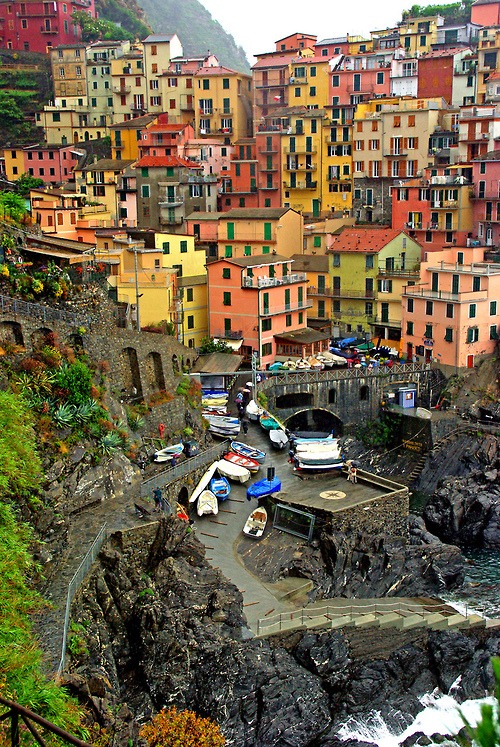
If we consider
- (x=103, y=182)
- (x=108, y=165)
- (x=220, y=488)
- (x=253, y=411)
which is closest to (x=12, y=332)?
(x=220, y=488)

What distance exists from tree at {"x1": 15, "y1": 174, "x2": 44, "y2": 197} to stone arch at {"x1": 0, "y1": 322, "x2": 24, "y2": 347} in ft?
140

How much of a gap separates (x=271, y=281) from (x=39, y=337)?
25673 millimetres

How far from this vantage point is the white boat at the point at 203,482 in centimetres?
4153

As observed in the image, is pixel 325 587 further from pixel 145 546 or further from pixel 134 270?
pixel 134 270

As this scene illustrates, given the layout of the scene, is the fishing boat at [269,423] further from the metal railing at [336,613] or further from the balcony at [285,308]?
the metal railing at [336,613]

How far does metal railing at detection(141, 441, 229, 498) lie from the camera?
38.6 m

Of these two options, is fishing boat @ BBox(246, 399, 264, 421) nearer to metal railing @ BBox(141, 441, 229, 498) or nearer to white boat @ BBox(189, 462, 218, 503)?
metal railing @ BBox(141, 441, 229, 498)

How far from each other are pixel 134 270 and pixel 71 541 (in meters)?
27.9

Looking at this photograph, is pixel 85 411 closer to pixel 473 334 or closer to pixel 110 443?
pixel 110 443

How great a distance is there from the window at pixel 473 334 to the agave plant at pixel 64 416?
3018 centimetres

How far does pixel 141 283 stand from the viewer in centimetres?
5641

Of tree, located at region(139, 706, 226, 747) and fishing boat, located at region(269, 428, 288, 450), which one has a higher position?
fishing boat, located at region(269, 428, 288, 450)

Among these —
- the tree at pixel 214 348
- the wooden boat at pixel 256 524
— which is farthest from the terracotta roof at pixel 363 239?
the wooden boat at pixel 256 524

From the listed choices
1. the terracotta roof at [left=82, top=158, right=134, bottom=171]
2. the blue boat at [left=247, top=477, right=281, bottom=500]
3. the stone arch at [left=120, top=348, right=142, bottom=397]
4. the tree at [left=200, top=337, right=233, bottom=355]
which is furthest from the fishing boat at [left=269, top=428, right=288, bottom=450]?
the terracotta roof at [left=82, top=158, right=134, bottom=171]
